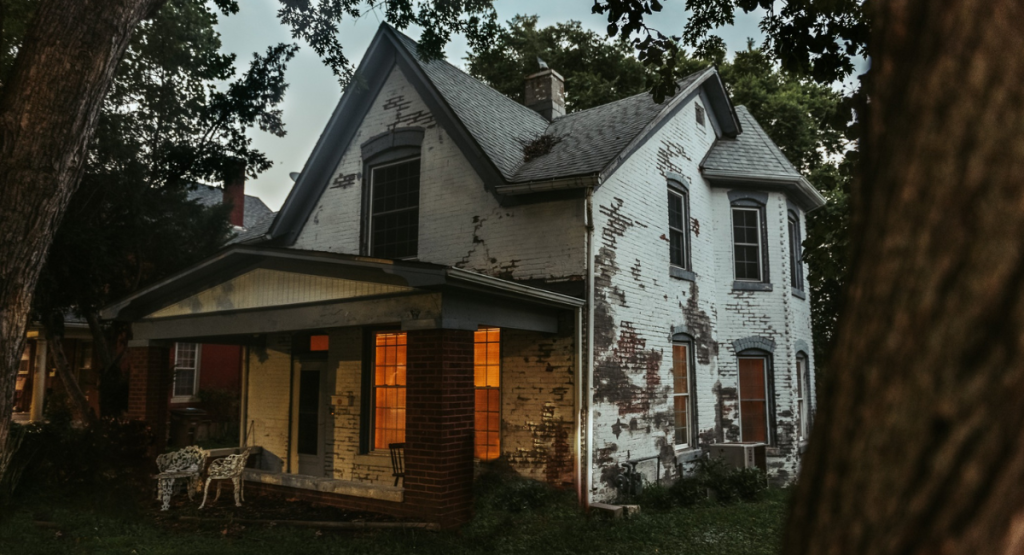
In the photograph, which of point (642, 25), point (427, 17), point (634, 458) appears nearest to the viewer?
point (642, 25)

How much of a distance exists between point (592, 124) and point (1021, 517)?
12.9m

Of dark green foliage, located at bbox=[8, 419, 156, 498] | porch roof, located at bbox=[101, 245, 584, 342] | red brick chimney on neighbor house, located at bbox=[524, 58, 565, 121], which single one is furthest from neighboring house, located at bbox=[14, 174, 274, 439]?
red brick chimney on neighbor house, located at bbox=[524, 58, 565, 121]

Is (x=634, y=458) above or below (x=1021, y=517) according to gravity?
below

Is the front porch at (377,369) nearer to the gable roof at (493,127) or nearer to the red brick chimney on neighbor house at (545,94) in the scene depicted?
the gable roof at (493,127)

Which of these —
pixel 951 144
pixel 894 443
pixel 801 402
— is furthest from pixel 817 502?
pixel 801 402

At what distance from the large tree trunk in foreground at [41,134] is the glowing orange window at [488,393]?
22.9ft

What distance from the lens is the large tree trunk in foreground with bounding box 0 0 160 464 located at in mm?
4246

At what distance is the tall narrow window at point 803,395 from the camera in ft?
50.2

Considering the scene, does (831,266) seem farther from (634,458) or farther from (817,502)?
(817,502)

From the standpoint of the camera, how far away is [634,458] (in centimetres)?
1110

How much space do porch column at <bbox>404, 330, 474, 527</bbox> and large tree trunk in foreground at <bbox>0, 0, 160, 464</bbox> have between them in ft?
14.7

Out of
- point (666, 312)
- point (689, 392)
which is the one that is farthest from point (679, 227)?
point (689, 392)

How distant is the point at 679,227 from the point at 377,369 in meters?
6.35

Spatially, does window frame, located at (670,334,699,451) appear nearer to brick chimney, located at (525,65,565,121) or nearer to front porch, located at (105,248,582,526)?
front porch, located at (105,248,582,526)
